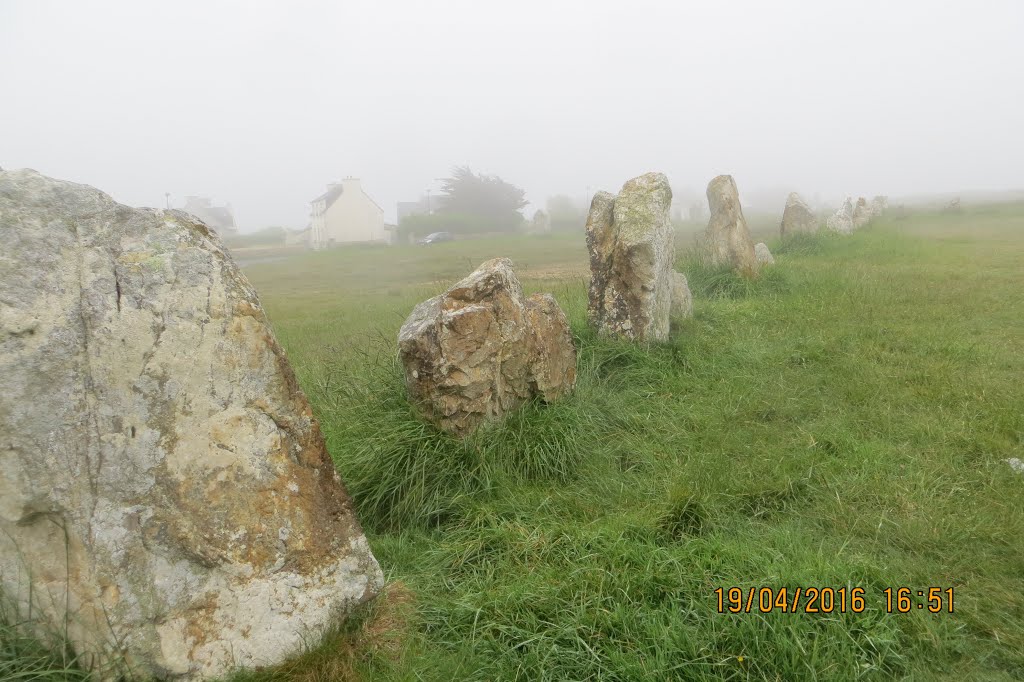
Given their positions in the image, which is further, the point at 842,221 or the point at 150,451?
the point at 842,221

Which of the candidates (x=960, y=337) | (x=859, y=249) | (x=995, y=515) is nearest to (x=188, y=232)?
(x=995, y=515)

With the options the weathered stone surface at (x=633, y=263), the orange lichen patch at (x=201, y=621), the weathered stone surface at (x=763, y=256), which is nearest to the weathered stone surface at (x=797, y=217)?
the weathered stone surface at (x=763, y=256)

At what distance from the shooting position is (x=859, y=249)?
47.6 ft

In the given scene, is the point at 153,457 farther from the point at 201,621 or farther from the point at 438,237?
the point at 438,237

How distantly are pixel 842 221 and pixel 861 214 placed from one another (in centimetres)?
420

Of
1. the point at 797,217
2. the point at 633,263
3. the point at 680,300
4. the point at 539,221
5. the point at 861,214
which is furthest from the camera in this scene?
the point at 539,221

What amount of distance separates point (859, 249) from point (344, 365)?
12013 millimetres

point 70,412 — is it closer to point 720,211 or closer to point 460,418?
point 460,418

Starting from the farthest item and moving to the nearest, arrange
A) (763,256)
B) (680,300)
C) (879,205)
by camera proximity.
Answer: (879,205) < (763,256) < (680,300)

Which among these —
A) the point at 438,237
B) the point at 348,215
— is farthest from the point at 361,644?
the point at 348,215

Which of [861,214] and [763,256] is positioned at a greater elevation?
Answer: [861,214]

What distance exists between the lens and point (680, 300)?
8.38m

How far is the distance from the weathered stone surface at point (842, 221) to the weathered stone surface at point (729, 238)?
693cm

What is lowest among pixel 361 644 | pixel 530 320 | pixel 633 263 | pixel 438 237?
pixel 361 644
